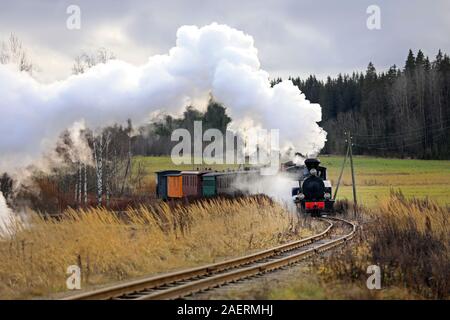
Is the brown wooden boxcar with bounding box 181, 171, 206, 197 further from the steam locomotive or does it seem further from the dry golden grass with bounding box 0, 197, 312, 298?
the dry golden grass with bounding box 0, 197, 312, 298

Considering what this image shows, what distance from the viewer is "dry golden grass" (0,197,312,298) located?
11586mm

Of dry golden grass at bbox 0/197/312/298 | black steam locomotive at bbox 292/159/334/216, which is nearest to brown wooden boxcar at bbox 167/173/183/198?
black steam locomotive at bbox 292/159/334/216

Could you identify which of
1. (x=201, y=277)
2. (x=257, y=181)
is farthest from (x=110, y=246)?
(x=257, y=181)

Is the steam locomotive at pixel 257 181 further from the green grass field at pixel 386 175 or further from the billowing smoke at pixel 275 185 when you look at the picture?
the green grass field at pixel 386 175

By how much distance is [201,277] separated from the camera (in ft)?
37.7

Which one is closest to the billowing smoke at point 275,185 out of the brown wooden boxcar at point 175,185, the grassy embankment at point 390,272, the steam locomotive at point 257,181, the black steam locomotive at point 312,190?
the steam locomotive at point 257,181

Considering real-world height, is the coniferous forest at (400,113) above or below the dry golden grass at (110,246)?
above

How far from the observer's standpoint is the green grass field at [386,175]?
154 ft

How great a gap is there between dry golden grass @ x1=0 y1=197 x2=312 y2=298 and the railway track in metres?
1.03

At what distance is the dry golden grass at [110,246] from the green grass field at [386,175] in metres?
25.0

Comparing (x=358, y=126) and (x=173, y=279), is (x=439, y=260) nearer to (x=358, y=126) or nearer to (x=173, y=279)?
(x=173, y=279)

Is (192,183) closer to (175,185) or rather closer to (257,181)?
(175,185)
